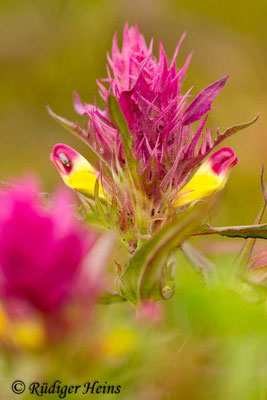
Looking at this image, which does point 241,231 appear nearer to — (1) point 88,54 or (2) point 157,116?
(2) point 157,116

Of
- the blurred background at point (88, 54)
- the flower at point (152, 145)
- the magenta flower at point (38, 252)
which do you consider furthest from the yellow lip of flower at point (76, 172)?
the blurred background at point (88, 54)

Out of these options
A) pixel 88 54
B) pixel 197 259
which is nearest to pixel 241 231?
pixel 197 259

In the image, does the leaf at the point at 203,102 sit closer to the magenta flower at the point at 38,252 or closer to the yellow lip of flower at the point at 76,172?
the yellow lip of flower at the point at 76,172

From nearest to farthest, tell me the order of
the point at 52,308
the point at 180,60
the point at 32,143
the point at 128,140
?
the point at 52,308
the point at 128,140
the point at 32,143
the point at 180,60

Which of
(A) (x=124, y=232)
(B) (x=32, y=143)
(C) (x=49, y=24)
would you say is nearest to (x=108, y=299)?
(A) (x=124, y=232)

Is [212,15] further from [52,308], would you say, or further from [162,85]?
[52,308]
